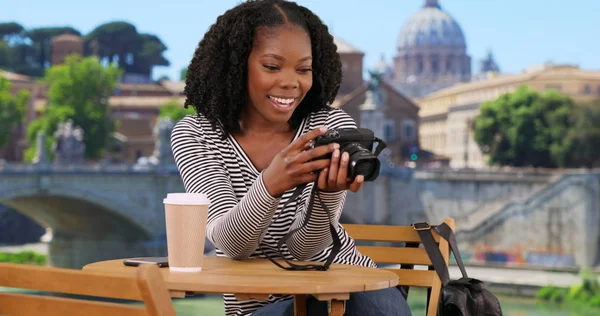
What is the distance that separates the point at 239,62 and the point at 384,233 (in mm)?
440

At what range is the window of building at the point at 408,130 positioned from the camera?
4412cm

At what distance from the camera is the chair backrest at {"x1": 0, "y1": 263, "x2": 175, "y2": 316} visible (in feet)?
4.55

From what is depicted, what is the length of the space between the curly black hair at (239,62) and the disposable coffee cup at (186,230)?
1.23 feet

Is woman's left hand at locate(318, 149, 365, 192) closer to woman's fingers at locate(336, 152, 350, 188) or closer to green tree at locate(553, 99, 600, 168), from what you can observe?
woman's fingers at locate(336, 152, 350, 188)

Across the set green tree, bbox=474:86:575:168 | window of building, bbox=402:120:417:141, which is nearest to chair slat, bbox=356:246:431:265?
green tree, bbox=474:86:575:168

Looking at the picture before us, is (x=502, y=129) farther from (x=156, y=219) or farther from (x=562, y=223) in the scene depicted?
(x=156, y=219)

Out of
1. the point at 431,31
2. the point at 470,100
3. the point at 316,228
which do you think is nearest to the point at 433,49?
the point at 431,31

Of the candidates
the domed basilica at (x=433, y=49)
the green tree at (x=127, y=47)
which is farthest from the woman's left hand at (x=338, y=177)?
the domed basilica at (x=433, y=49)

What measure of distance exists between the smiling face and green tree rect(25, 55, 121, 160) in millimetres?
30879

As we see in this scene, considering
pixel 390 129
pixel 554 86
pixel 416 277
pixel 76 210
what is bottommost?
pixel 76 210

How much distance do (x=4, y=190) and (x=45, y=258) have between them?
5.19 m

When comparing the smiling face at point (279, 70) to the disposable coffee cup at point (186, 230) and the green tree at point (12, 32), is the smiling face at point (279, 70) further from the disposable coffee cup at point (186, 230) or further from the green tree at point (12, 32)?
the green tree at point (12, 32)

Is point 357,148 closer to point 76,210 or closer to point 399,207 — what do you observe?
point 76,210

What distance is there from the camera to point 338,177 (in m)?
1.79
